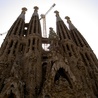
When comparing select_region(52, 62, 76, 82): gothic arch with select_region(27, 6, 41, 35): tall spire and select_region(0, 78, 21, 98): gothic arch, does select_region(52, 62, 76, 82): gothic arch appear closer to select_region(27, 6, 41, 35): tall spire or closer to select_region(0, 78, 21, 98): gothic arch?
select_region(0, 78, 21, 98): gothic arch

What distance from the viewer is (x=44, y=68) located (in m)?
26.4

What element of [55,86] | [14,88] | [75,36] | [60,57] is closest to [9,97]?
[14,88]

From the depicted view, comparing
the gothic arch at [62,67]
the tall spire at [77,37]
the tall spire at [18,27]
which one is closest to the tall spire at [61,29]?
the tall spire at [77,37]

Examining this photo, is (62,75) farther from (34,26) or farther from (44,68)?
(34,26)

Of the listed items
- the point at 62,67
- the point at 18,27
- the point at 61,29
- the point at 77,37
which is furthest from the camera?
the point at 61,29

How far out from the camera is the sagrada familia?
19938 mm

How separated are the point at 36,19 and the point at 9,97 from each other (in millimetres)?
21904

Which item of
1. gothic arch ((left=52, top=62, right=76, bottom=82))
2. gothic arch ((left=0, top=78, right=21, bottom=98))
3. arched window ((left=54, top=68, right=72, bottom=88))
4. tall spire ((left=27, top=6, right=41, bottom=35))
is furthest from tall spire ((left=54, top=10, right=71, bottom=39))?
gothic arch ((left=0, top=78, right=21, bottom=98))

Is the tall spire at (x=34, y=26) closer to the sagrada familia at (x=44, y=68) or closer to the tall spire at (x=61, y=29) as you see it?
the sagrada familia at (x=44, y=68)

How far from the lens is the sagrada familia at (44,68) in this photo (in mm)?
19938

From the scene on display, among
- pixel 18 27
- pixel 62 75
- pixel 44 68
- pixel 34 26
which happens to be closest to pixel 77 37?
pixel 34 26

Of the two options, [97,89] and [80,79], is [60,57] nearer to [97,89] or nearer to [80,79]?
[80,79]

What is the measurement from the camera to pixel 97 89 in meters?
24.1

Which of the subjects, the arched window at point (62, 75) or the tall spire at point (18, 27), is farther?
the tall spire at point (18, 27)
